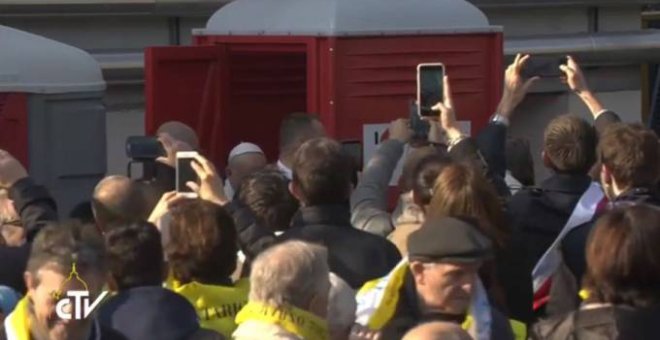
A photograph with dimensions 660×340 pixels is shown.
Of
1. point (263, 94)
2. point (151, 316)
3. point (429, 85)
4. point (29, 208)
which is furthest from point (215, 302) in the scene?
point (263, 94)

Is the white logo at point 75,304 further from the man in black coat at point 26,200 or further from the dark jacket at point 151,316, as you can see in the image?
the man in black coat at point 26,200

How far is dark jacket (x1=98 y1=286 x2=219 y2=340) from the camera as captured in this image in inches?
163

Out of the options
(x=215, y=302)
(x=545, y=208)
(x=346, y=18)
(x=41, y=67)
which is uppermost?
(x=346, y=18)

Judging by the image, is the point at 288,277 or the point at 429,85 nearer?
the point at 288,277

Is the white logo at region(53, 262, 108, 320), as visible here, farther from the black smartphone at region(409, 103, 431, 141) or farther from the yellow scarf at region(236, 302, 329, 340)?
the black smartphone at region(409, 103, 431, 141)

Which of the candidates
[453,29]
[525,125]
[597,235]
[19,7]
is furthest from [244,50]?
[597,235]

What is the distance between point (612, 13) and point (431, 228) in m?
9.32

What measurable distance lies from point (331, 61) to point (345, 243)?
3390 mm

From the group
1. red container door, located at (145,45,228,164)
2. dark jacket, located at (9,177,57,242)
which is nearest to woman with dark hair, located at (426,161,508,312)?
dark jacket, located at (9,177,57,242)

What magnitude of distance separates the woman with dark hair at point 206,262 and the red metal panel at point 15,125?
131 inches

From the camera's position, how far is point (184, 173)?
548cm

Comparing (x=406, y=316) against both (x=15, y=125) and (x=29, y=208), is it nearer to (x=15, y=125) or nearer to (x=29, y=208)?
(x=29, y=208)

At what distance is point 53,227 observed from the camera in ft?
13.4

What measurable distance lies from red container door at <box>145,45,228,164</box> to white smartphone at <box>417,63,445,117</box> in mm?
1800
